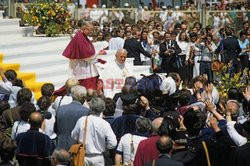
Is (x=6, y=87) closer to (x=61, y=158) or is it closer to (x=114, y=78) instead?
(x=114, y=78)

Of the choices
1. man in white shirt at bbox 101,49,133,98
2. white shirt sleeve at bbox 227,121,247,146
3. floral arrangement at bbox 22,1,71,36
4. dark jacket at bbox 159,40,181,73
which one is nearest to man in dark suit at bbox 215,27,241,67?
dark jacket at bbox 159,40,181,73

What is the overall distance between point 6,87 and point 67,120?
256 centimetres

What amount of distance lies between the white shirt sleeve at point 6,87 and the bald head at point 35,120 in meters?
3.26

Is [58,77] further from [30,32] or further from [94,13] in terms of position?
[94,13]

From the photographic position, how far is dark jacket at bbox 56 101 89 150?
12016 millimetres

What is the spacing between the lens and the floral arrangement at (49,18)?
802 inches

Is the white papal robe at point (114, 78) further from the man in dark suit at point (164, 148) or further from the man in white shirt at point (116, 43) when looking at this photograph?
the man in dark suit at point (164, 148)

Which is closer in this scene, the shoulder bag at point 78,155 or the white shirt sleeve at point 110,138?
the shoulder bag at point 78,155

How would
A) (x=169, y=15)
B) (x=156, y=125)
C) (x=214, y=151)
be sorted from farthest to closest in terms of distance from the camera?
(x=169, y=15) → (x=156, y=125) → (x=214, y=151)

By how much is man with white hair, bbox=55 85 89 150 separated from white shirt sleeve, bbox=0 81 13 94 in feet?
7.65

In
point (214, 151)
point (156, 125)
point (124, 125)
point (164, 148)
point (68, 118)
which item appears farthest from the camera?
point (68, 118)

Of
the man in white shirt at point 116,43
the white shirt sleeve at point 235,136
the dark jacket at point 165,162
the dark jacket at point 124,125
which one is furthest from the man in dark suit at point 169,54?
the dark jacket at point 165,162

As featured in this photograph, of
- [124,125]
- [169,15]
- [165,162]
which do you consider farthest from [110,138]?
[169,15]

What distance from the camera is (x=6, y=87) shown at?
1423cm
